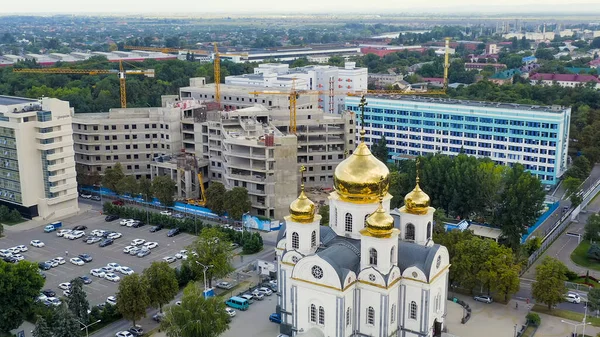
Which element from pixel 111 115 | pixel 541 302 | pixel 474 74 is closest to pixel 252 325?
pixel 541 302

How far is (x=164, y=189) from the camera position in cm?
5516

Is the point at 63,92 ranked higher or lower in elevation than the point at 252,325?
higher

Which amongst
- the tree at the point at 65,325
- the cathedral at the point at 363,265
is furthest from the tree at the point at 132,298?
the cathedral at the point at 363,265

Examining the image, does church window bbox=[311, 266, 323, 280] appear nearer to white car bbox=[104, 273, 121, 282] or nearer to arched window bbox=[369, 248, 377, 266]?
arched window bbox=[369, 248, 377, 266]

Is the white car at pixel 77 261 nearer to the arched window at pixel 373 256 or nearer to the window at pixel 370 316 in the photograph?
the window at pixel 370 316

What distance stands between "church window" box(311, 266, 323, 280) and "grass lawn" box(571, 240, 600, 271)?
23.2m

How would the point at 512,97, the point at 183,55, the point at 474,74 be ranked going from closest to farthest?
1. the point at 512,97
2. the point at 474,74
3. the point at 183,55

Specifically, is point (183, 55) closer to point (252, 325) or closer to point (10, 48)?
→ point (10, 48)

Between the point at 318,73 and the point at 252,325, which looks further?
the point at 318,73

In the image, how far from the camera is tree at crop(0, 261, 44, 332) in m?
33.2

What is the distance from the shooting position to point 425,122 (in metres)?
69.2

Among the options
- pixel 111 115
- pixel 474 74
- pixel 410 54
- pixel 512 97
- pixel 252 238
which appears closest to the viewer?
pixel 252 238

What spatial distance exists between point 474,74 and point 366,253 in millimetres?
103028

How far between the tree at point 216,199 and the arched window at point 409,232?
21.7m
